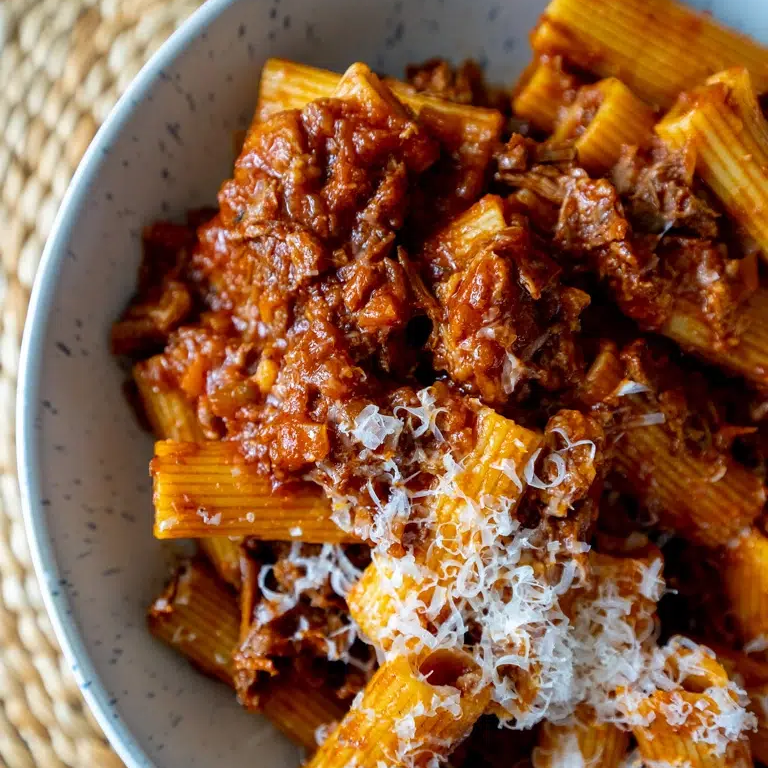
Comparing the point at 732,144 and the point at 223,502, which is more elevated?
the point at 732,144

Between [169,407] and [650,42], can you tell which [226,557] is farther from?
[650,42]

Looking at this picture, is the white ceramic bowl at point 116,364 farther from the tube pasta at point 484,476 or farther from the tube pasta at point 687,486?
the tube pasta at point 687,486

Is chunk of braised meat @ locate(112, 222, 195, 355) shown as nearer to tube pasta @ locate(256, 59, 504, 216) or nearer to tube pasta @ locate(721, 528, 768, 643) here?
tube pasta @ locate(256, 59, 504, 216)

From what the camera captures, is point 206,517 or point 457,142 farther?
point 457,142

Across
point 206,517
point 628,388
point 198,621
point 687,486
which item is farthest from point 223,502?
point 687,486

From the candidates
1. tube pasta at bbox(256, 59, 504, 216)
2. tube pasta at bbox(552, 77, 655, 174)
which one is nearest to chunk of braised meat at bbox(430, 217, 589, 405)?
tube pasta at bbox(256, 59, 504, 216)

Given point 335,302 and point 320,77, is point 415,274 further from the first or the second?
point 320,77

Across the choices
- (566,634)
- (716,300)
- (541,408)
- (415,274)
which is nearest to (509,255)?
(415,274)
